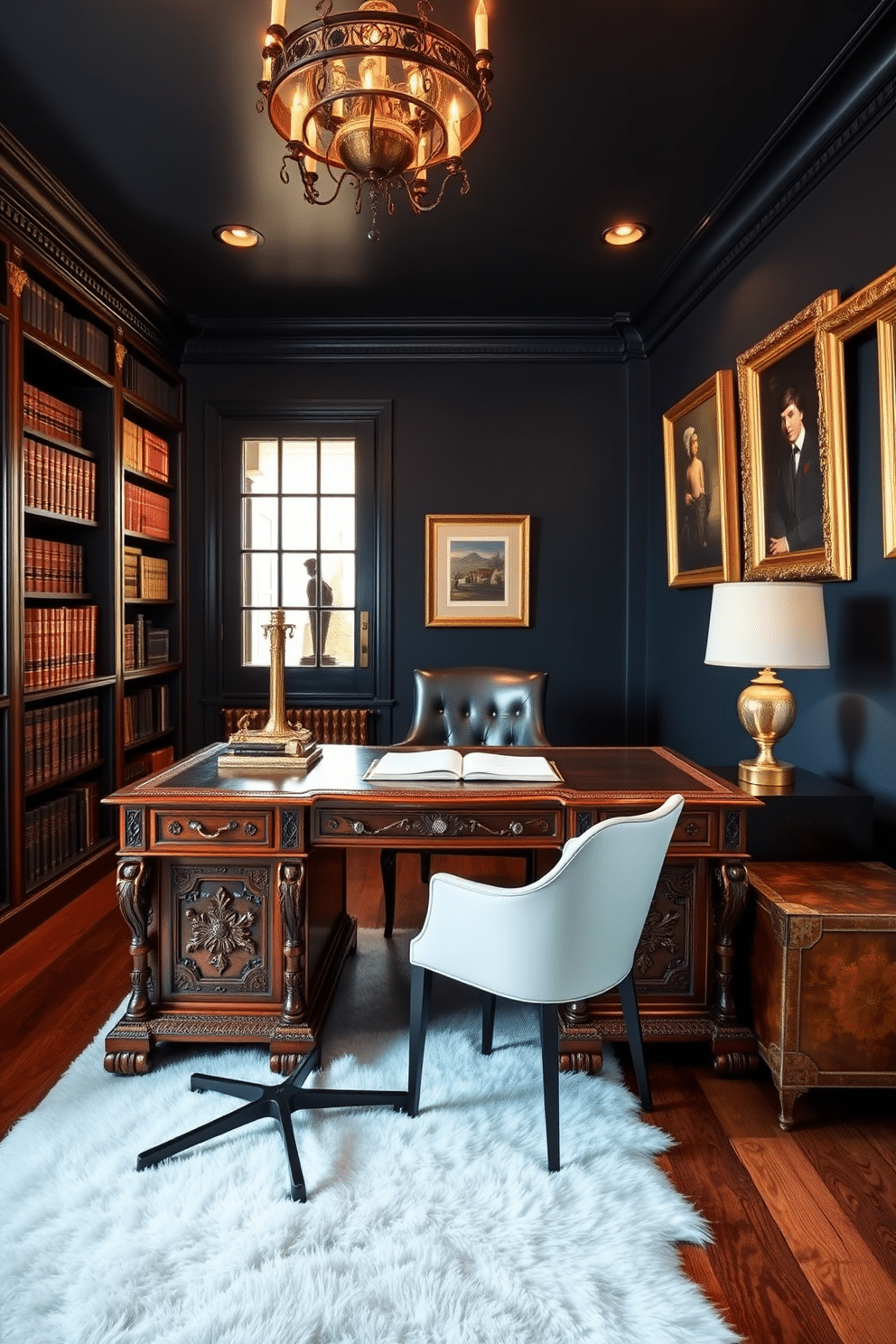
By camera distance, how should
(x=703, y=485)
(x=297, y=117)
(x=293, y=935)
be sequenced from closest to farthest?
1. (x=297, y=117)
2. (x=293, y=935)
3. (x=703, y=485)

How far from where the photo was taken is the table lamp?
2.61 metres

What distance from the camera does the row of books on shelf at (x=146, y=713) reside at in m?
4.55

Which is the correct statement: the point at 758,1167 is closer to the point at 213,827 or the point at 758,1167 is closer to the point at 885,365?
the point at 213,827

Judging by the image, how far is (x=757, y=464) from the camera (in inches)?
132

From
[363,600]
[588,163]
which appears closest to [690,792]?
[588,163]

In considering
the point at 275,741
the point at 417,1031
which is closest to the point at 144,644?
the point at 275,741

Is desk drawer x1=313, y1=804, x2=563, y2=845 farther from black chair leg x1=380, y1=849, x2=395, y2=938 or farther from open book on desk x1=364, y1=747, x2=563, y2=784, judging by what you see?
black chair leg x1=380, y1=849, x2=395, y2=938

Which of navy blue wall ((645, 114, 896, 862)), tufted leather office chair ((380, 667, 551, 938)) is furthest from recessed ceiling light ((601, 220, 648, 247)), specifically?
tufted leather office chair ((380, 667, 551, 938))

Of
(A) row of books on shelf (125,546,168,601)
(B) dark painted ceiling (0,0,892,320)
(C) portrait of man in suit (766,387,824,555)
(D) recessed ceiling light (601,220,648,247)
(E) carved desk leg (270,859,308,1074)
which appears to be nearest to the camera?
(E) carved desk leg (270,859,308,1074)

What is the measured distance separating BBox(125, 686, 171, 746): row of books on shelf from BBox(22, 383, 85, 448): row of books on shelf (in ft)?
4.49

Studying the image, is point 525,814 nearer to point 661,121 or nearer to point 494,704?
point 494,704

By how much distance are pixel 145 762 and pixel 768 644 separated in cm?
345

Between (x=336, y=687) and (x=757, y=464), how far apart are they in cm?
282

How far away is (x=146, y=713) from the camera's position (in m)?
4.77
